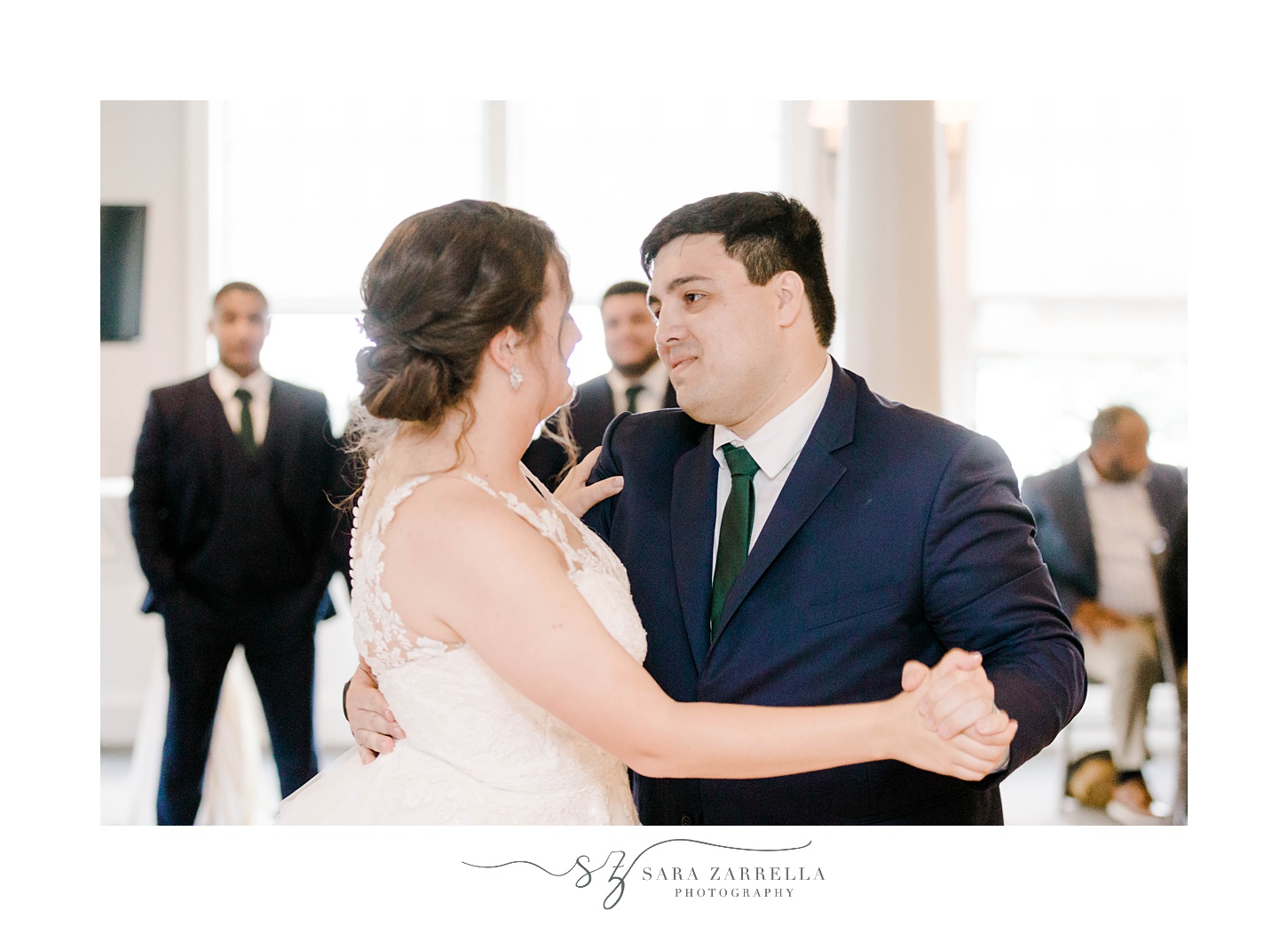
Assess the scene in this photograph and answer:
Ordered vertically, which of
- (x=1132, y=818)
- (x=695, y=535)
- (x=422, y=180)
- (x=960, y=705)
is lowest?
(x=1132, y=818)

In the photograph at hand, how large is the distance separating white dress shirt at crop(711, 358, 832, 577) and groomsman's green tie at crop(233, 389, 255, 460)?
→ 1.48 metres

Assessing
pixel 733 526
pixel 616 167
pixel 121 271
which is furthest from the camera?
pixel 616 167

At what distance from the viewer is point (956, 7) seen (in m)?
1.85

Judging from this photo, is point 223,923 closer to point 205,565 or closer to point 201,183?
point 205,565

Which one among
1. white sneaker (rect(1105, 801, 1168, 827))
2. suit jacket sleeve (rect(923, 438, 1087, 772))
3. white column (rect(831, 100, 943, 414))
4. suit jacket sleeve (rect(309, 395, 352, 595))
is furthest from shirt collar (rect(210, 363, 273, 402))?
white sneaker (rect(1105, 801, 1168, 827))

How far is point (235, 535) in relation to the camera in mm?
2857

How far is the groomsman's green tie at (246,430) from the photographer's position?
108 inches

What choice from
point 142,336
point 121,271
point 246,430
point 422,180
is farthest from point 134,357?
point 422,180

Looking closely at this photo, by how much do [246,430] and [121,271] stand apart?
740 mm

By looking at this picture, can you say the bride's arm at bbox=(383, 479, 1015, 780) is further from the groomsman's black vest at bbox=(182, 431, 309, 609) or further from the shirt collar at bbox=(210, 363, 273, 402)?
the groomsman's black vest at bbox=(182, 431, 309, 609)

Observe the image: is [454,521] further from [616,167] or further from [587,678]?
[616,167]

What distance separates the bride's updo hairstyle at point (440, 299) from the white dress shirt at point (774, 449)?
0.58 m

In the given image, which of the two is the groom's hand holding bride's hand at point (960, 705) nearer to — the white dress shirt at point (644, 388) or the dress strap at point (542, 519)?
the dress strap at point (542, 519)
